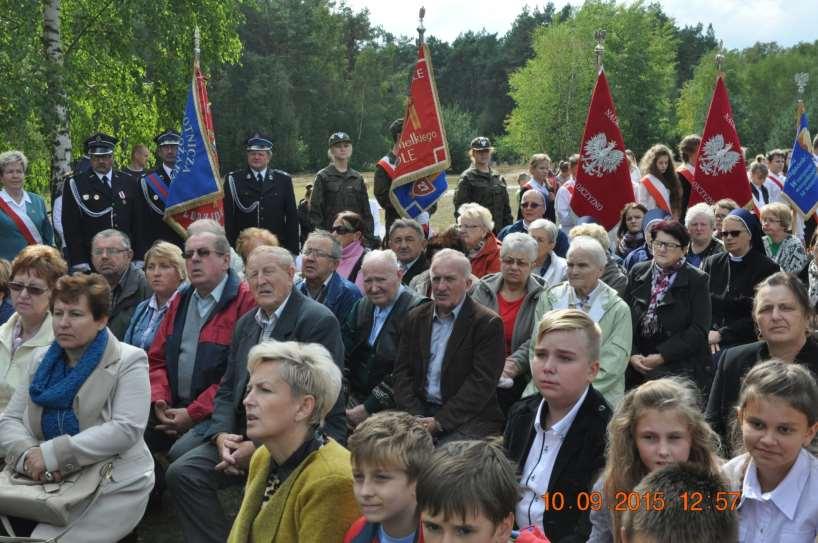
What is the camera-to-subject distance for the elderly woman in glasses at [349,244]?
24.1 ft

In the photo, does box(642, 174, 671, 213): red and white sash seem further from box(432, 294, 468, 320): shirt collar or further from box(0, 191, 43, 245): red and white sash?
box(0, 191, 43, 245): red and white sash

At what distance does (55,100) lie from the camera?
13.2 m

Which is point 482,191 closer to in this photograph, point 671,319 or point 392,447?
point 671,319

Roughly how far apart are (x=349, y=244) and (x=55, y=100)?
7617 mm

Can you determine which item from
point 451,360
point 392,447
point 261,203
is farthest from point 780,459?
point 261,203

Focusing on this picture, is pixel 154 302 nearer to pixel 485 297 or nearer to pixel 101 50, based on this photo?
pixel 485 297

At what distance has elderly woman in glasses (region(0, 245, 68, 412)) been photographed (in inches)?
204

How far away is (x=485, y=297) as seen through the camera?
20.1 ft

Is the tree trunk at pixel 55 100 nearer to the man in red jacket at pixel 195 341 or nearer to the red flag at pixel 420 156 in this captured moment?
the red flag at pixel 420 156

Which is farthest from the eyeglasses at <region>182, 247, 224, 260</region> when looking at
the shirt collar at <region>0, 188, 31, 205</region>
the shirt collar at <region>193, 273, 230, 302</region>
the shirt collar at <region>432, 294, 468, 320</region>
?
the shirt collar at <region>0, 188, 31, 205</region>

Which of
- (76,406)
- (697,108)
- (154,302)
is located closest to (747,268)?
(154,302)

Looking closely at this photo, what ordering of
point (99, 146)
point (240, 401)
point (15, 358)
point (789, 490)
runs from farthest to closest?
point (99, 146) → point (15, 358) → point (240, 401) → point (789, 490)

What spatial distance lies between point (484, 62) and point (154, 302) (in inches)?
2946

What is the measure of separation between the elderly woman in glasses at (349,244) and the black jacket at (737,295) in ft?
8.86
